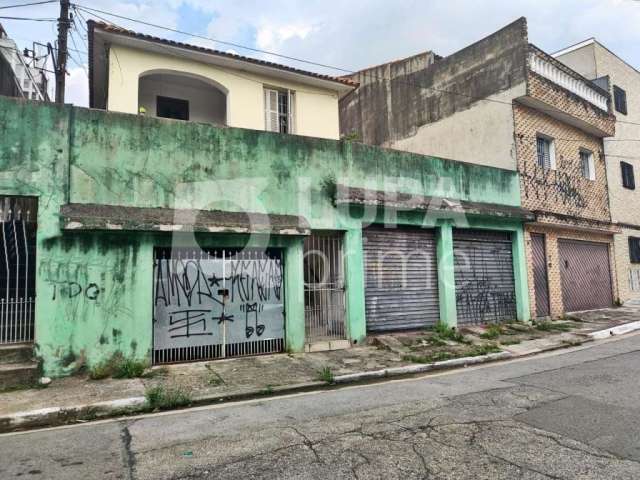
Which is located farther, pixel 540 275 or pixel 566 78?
pixel 566 78

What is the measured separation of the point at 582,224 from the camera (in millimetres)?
14781

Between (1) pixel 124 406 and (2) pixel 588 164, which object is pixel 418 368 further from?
(2) pixel 588 164

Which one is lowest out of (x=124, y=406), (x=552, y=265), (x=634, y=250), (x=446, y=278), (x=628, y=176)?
(x=124, y=406)

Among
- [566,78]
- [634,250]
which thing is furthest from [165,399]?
[634,250]

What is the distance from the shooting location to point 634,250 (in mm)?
17812

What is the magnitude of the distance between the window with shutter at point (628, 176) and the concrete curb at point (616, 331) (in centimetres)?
764

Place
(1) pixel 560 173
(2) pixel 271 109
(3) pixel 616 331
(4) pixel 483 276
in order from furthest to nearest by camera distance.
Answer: (1) pixel 560 173 < (2) pixel 271 109 < (4) pixel 483 276 < (3) pixel 616 331

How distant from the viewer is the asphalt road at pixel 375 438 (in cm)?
362

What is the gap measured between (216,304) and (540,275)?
1021 centimetres

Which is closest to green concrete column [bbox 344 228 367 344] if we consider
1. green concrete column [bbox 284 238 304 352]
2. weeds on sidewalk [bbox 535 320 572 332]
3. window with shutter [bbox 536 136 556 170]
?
green concrete column [bbox 284 238 304 352]

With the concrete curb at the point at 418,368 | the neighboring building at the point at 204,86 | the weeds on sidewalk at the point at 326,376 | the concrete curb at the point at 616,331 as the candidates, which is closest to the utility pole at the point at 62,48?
the neighboring building at the point at 204,86

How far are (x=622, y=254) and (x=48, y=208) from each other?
747 inches

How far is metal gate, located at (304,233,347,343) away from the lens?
9477 millimetres

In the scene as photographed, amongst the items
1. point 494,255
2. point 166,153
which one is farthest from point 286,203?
point 494,255
